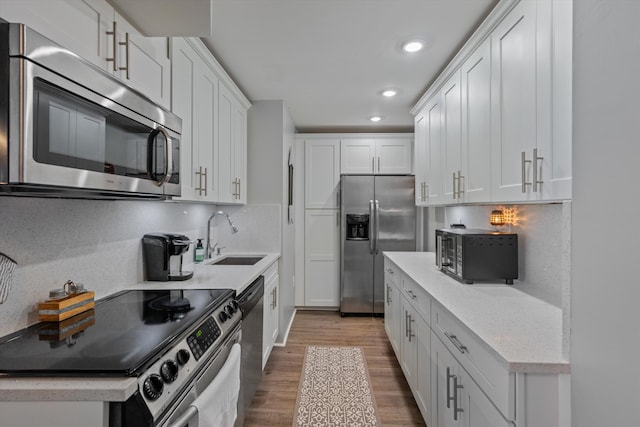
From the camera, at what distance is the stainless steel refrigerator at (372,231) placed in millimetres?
4004

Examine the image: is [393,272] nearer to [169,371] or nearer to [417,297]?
[417,297]

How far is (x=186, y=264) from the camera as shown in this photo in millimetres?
2451

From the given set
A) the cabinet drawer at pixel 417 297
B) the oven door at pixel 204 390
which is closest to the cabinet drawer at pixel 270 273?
the oven door at pixel 204 390

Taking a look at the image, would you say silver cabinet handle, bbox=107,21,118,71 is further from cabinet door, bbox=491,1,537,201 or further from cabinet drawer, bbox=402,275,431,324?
cabinet drawer, bbox=402,275,431,324

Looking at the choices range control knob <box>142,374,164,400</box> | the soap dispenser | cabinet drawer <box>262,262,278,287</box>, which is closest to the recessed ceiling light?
cabinet drawer <box>262,262,278,287</box>

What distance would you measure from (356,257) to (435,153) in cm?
177

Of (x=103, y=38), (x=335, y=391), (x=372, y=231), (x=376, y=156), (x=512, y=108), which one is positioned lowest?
(x=335, y=391)

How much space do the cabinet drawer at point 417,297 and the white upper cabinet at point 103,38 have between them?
5.90ft

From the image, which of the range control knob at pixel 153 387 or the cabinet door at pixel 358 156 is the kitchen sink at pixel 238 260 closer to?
the range control knob at pixel 153 387

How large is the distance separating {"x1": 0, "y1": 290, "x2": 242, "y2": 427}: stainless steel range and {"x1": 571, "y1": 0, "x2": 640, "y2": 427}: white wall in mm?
1092

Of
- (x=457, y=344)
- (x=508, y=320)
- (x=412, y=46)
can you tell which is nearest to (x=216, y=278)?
(x=457, y=344)

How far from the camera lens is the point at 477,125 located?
1.94 m

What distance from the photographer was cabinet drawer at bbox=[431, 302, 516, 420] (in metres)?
0.99

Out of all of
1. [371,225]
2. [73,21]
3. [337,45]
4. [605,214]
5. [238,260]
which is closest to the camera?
→ [605,214]
